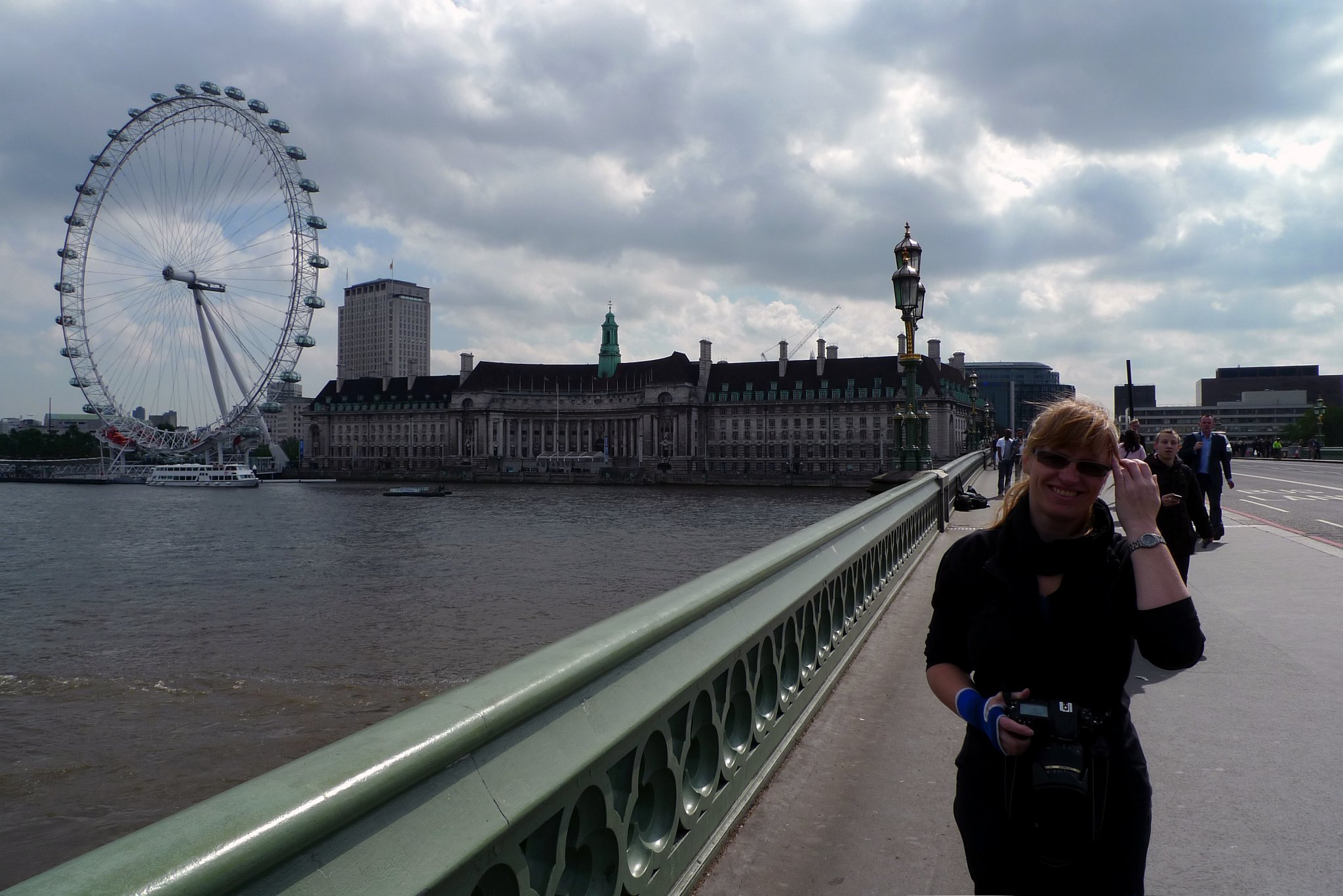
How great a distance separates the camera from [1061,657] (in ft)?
6.63

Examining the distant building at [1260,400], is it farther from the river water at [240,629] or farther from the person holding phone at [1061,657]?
the person holding phone at [1061,657]

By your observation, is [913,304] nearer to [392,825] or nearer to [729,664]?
[729,664]

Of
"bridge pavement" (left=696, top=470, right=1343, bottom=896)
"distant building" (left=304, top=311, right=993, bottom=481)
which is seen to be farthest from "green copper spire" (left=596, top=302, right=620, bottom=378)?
"bridge pavement" (left=696, top=470, right=1343, bottom=896)

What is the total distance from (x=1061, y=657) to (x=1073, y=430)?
1.76ft

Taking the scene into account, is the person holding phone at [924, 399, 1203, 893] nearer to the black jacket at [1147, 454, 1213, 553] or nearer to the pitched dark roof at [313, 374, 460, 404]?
the black jacket at [1147, 454, 1213, 553]

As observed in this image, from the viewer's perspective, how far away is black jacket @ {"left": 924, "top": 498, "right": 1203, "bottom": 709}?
1990 millimetres

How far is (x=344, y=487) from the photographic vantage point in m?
99.5

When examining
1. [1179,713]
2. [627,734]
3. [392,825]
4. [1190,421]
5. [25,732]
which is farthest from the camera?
[1190,421]

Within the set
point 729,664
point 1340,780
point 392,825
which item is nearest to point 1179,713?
point 1340,780

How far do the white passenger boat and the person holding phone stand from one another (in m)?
97.0

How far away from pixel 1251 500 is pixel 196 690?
20385 millimetres

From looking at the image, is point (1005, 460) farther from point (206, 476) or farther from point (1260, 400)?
point (1260, 400)

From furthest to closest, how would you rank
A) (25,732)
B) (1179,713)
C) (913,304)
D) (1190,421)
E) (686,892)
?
(1190,421) → (913,304) → (25,732) → (1179,713) → (686,892)

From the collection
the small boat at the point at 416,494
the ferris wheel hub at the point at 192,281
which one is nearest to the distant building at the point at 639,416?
the small boat at the point at 416,494
